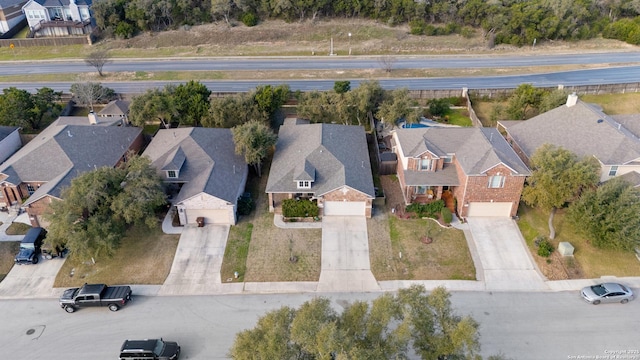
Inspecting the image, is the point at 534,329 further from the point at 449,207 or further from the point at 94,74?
the point at 94,74

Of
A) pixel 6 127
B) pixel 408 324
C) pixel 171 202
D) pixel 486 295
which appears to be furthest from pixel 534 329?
pixel 6 127

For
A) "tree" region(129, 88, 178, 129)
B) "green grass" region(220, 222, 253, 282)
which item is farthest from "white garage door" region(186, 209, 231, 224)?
"tree" region(129, 88, 178, 129)

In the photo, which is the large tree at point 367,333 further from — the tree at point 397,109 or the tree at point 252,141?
the tree at point 397,109

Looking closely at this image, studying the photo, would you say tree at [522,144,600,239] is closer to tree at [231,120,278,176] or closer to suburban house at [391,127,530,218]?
suburban house at [391,127,530,218]

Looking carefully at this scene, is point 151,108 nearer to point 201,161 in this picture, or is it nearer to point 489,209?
point 201,161

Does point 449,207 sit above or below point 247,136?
below

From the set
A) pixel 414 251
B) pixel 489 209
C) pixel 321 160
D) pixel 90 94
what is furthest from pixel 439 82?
pixel 90 94

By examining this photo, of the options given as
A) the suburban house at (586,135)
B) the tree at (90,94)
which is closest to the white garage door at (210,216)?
the tree at (90,94)
